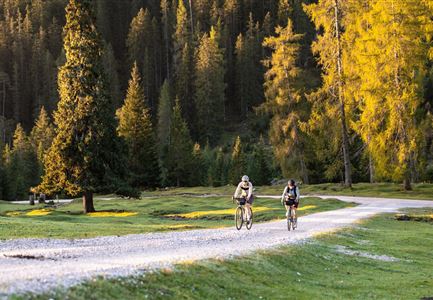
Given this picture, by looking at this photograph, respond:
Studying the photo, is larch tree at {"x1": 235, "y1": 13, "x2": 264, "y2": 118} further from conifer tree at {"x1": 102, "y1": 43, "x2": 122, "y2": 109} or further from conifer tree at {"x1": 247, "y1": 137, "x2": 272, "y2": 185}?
conifer tree at {"x1": 247, "y1": 137, "x2": 272, "y2": 185}

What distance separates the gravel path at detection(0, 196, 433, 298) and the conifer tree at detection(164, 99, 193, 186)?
158 ft

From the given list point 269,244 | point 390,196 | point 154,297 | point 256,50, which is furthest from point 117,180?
point 256,50

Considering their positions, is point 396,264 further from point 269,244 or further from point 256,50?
point 256,50

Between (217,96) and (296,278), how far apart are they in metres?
93.2

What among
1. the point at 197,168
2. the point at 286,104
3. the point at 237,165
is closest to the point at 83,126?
the point at 286,104

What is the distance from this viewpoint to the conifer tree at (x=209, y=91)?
101 metres

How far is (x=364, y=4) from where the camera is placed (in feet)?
149

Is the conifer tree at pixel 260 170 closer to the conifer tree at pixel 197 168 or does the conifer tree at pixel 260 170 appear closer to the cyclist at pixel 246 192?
the conifer tree at pixel 197 168

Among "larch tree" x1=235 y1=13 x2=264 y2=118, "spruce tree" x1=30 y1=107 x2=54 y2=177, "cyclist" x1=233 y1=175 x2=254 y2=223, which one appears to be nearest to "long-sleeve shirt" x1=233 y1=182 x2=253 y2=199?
"cyclist" x1=233 y1=175 x2=254 y2=223

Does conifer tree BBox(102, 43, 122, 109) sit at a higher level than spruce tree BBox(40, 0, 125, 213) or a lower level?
higher

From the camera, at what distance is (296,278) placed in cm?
1243

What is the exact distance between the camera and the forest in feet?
125

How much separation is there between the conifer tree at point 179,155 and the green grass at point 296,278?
172 ft

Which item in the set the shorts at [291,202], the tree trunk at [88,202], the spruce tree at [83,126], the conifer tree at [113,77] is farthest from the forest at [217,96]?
the shorts at [291,202]
